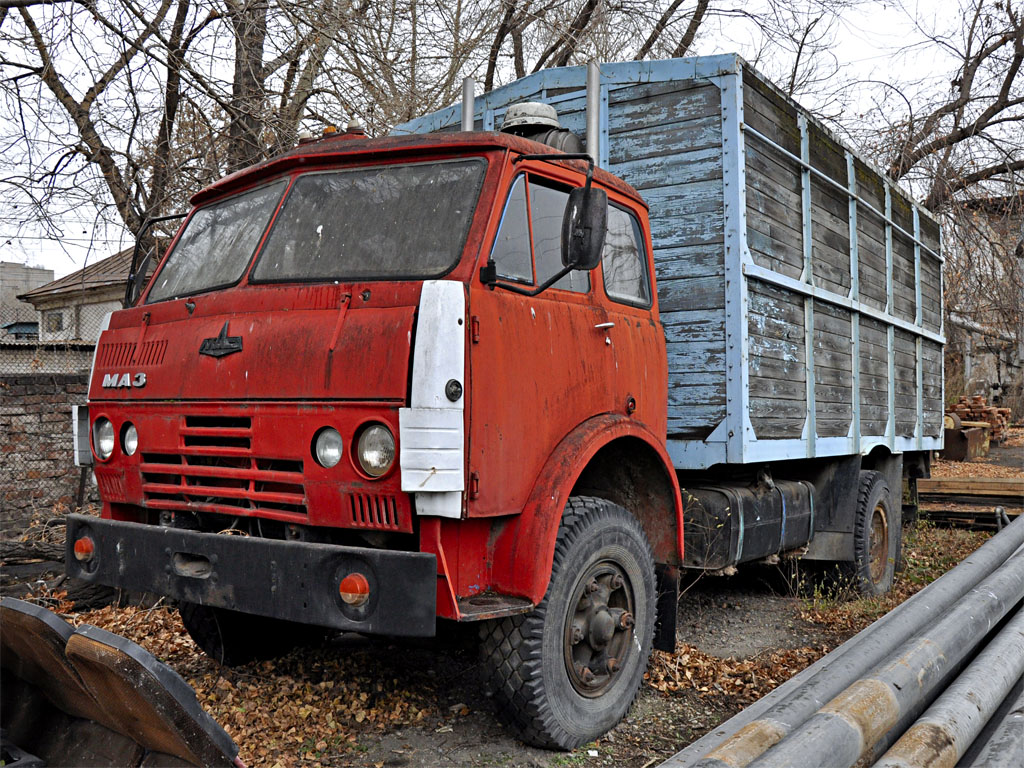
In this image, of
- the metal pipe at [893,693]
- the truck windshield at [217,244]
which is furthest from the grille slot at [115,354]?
the metal pipe at [893,693]

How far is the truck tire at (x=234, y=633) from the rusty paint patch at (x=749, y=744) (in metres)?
2.40

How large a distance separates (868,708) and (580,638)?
1097mm

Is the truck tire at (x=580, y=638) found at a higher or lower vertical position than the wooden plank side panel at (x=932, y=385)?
lower

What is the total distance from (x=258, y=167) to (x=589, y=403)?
1.80 metres

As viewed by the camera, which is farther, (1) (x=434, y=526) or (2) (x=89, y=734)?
(1) (x=434, y=526)

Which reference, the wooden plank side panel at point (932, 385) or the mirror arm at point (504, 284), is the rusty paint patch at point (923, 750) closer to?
the mirror arm at point (504, 284)

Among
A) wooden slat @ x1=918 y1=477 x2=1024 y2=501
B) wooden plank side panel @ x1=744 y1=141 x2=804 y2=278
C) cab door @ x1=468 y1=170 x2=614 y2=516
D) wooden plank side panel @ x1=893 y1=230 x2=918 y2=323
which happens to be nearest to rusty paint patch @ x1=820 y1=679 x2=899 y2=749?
cab door @ x1=468 y1=170 x2=614 y2=516

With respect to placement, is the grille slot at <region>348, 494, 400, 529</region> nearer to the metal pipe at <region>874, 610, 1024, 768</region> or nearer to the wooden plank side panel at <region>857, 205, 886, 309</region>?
the metal pipe at <region>874, 610, 1024, 768</region>

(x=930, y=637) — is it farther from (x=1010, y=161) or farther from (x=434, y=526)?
(x=1010, y=161)

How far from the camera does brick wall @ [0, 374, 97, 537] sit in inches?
305

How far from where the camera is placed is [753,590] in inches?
265

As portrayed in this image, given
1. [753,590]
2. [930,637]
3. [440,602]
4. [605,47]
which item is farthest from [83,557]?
[605,47]

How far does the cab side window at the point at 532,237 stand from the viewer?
3.41 metres

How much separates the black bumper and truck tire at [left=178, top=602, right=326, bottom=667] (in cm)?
87
